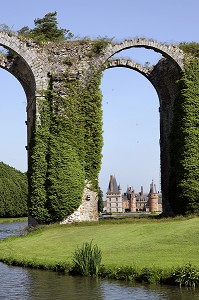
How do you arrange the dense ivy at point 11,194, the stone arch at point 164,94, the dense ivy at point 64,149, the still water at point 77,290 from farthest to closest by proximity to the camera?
the dense ivy at point 11,194
the stone arch at point 164,94
the dense ivy at point 64,149
the still water at point 77,290

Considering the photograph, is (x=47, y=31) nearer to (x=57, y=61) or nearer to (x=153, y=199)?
(x=57, y=61)

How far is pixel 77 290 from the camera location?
541 inches

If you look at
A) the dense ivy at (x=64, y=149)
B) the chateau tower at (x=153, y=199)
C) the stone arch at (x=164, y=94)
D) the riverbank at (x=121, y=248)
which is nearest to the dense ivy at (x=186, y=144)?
the stone arch at (x=164, y=94)

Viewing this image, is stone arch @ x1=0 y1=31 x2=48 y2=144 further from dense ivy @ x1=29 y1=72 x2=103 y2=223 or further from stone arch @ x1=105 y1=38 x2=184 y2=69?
stone arch @ x1=105 y1=38 x2=184 y2=69

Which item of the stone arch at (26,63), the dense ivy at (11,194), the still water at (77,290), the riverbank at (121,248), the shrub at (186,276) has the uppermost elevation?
the stone arch at (26,63)

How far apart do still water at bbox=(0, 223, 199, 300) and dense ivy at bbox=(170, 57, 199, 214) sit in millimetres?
17024

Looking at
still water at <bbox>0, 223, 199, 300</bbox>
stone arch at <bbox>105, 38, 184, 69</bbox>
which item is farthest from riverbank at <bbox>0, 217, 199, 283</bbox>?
stone arch at <bbox>105, 38, 184, 69</bbox>

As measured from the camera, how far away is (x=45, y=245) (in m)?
22.1

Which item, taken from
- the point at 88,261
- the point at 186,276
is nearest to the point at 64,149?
the point at 88,261

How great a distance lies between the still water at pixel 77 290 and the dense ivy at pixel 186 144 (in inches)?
670

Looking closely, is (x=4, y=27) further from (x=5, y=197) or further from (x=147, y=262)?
(x=5, y=197)

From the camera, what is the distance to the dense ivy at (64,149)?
98.0ft

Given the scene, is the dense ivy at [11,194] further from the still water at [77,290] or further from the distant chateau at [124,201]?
the still water at [77,290]

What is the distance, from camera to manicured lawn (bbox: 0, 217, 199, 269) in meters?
16.6
